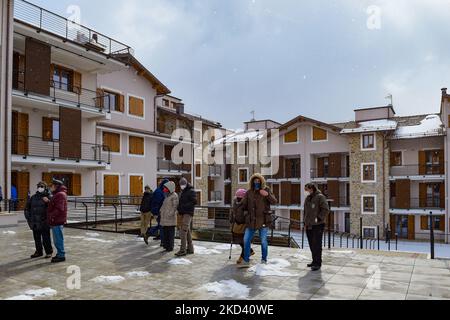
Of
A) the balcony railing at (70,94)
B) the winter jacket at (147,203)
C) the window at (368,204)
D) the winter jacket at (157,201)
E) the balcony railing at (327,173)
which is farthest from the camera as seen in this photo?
the balcony railing at (327,173)

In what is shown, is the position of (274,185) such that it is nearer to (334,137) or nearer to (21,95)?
(334,137)

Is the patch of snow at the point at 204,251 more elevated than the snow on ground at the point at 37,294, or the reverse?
the snow on ground at the point at 37,294

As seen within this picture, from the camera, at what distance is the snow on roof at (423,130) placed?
3030 centimetres

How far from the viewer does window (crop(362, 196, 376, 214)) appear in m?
32.4

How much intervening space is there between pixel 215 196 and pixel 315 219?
3402 cm

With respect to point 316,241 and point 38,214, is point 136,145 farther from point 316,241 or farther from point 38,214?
point 316,241

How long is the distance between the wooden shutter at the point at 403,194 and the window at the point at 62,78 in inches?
1104

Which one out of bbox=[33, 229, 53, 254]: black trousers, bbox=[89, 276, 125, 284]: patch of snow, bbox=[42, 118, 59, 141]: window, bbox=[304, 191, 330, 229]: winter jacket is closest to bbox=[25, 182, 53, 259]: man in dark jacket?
bbox=[33, 229, 53, 254]: black trousers

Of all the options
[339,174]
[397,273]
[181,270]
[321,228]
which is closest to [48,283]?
[181,270]

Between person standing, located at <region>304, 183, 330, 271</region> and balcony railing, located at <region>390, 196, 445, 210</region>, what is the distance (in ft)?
91.8

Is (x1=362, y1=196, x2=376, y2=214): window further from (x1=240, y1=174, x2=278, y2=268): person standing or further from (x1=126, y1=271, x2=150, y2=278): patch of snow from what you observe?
(x1=126, y1=271, x2=150, y2=278): patch of snow

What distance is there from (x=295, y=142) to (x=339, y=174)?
221 inches

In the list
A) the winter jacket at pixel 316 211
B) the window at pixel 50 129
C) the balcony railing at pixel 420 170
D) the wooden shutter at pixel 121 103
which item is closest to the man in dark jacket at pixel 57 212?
the winter jacket at pixel 316 211

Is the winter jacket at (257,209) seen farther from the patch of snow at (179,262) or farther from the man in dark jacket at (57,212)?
the man in dark jacket at (57,212)
